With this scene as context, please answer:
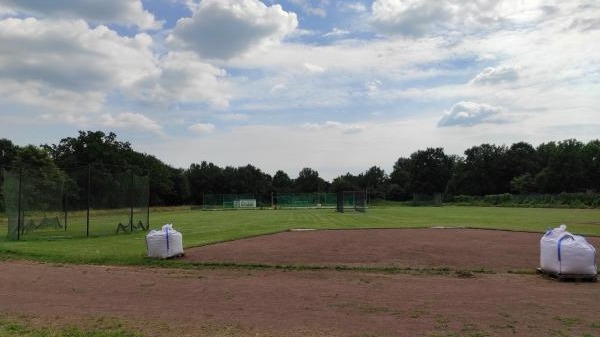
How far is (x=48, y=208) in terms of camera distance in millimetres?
26594

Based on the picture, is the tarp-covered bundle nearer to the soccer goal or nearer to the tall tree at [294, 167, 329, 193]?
the soccer goal

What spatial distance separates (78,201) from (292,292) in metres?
22.8

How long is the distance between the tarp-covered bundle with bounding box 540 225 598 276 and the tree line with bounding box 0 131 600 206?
85.9 meters

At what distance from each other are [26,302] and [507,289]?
9570mm

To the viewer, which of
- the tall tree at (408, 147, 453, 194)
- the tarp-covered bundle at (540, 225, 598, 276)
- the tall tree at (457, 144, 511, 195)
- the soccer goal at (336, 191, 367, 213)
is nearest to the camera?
the tarp-covered bundle at (540, 225, 598, 276)

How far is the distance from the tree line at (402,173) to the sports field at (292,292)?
78.7 meters

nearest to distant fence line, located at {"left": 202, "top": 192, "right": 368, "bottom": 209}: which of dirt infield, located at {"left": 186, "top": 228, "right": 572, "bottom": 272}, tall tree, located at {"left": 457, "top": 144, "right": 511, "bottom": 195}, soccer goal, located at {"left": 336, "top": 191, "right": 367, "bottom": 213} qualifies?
soccer goal, located at {"left": 336, "top": 191, "right": 367, "bottom": 213}

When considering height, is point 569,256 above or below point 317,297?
above

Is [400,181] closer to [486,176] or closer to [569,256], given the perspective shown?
[486,176]

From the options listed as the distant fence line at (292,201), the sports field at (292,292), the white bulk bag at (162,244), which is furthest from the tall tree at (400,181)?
the white bulk bag at (162,244)

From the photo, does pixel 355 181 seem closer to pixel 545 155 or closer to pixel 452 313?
pixel 545 155

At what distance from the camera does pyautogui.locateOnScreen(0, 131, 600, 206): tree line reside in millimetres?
99688

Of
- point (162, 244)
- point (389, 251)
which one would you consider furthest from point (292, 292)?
point (389, 251)

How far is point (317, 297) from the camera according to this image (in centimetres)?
1012
